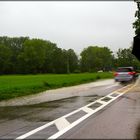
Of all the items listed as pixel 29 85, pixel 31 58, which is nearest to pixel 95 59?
pixel 31 58

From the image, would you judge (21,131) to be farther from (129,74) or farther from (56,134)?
(129,74)

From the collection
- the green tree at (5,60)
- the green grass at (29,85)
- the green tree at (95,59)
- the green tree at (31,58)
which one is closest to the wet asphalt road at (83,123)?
the green grass at (29,85)

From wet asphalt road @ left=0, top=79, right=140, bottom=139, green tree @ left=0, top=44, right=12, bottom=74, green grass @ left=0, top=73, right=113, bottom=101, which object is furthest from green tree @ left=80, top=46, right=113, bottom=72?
wet asphalt road @ left=0, top=79, right=140, bottom=139

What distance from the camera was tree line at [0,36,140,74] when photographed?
422 ft

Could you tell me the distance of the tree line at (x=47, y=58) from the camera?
422 ft

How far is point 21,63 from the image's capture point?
5089 inches

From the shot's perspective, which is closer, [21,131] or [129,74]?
[21,131]

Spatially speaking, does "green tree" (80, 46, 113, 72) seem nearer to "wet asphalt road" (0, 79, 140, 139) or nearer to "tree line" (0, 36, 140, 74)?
"tree line" (0, 36, 140, 74)

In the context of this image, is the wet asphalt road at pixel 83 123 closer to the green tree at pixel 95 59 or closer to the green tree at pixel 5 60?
the green tree at pixel 5 60

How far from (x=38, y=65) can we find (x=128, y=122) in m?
121

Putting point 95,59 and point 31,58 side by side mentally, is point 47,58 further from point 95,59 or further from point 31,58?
point 95,59

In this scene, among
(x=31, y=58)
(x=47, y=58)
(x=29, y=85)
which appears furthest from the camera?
(x=47, y=58)

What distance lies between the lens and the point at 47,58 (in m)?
136

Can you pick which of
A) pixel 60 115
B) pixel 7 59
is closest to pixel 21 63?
pixel 7 59
